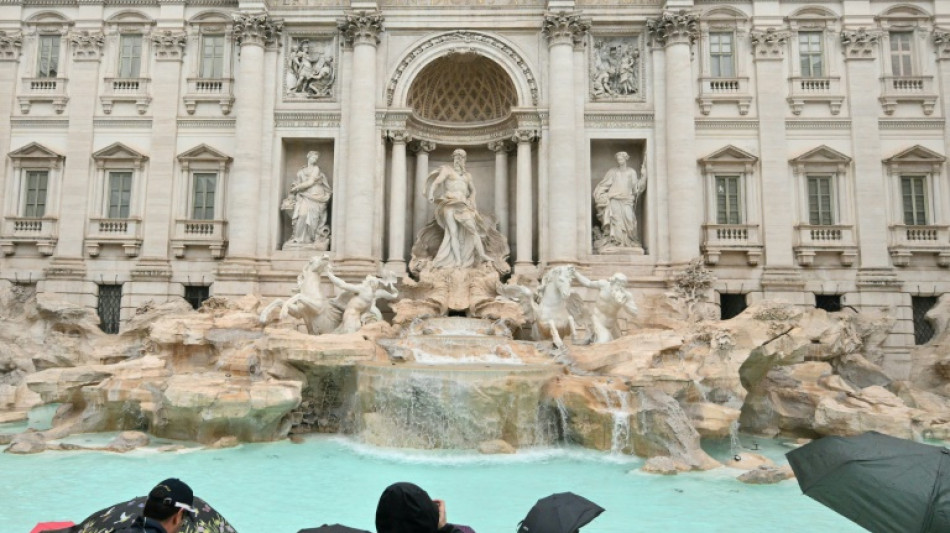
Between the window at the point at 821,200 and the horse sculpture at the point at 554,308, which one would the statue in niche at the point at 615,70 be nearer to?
the window at the point at 821,200

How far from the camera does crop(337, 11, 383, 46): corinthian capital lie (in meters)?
19.4

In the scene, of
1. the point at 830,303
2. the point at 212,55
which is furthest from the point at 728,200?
the point at 212,55

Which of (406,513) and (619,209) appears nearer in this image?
(406,513)

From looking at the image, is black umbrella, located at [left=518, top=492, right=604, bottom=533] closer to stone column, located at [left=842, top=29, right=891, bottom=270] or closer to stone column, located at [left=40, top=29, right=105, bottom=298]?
stone column, located at [left=842, top=29, right=891, bottom=270]

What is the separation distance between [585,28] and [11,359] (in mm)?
19034

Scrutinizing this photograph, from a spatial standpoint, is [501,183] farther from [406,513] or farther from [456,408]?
[406,513]

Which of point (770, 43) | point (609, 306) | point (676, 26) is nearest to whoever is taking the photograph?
point (609, 306)

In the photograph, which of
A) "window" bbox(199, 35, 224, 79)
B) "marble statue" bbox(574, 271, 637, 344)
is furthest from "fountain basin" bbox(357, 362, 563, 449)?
"window" bbox(199, 35, 224, 79)

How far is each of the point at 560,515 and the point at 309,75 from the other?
1931cm

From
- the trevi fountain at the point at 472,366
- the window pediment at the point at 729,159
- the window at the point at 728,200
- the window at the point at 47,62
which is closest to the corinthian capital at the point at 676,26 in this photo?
the window pediment at the point at 729,159

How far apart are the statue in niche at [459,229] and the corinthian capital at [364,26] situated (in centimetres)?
480

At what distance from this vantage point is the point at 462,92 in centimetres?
2127

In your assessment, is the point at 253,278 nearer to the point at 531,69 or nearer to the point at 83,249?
Answer: the point at 83,249

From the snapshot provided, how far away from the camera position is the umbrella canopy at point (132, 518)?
3.44 metres
